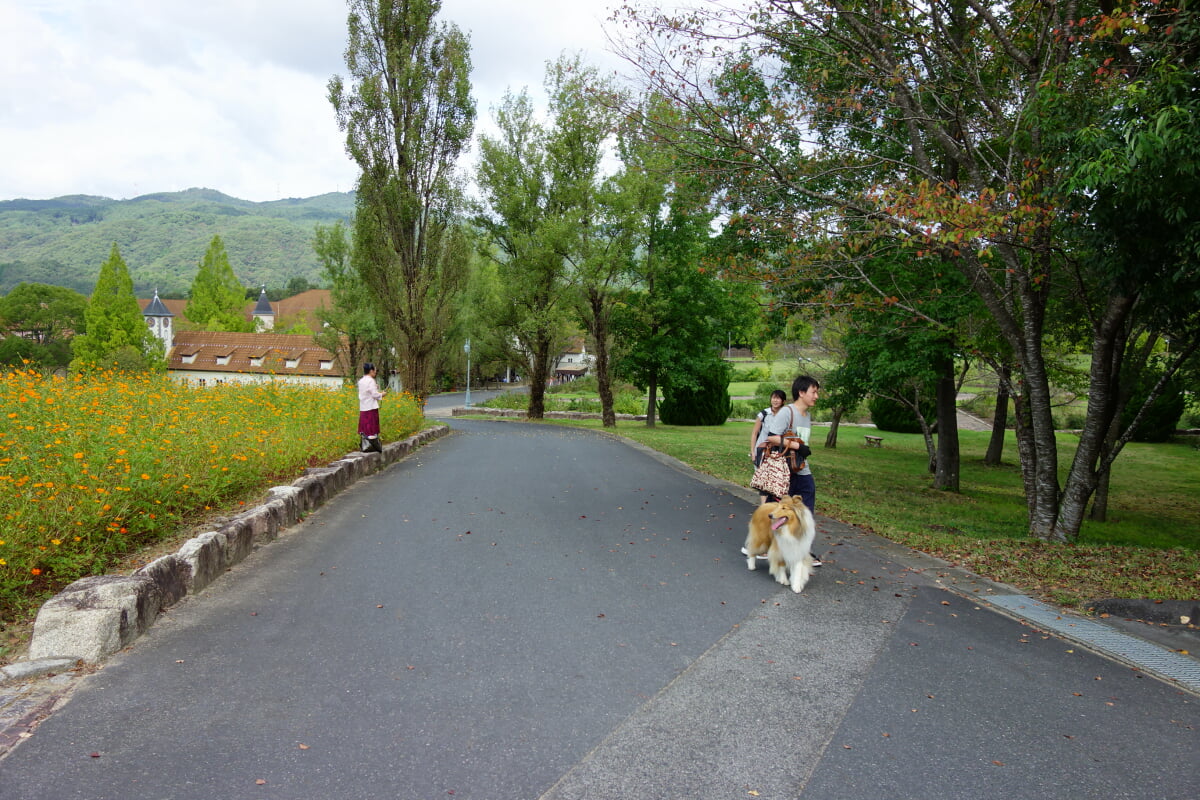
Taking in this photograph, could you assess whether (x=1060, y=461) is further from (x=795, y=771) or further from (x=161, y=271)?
(x=161, y=271)

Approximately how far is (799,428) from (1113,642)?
115 inches

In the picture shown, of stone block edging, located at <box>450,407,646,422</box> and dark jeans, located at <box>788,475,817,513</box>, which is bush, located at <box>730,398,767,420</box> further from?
dark jeans, located at <box>788,475,817,513</box>

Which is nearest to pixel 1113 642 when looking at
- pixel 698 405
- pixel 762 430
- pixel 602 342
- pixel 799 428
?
pixel 799 428

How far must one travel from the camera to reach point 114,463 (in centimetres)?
659

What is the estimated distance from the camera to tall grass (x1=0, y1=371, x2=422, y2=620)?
5262 millimetres

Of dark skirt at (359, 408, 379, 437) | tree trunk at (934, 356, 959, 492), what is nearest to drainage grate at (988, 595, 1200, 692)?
dark skirt at (359, 408, 379, 437)

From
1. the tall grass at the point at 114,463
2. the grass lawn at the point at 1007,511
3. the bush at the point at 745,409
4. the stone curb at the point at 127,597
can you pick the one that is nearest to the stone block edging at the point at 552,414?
the bush at the point at 745,409

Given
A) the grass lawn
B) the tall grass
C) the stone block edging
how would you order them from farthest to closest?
1. the stone block edging
2. the grass lawn
3. the tall grass

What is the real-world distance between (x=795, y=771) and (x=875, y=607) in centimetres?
294

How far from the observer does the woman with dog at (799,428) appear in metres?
6.77

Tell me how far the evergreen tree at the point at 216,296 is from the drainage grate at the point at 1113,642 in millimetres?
79540

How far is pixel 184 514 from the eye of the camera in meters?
7.32

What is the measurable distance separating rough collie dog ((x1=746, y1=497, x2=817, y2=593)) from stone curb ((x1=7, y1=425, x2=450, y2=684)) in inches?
194

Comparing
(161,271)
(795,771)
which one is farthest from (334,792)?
(161,271)
